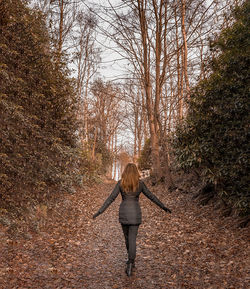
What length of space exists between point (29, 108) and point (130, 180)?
3.95 metres

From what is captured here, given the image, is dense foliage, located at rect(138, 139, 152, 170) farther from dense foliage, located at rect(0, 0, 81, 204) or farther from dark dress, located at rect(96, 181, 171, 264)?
dark dress, located at rect(96, 181, 171, 264)

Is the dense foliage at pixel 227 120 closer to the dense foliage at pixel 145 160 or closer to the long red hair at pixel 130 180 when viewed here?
the long red hair at pixel 130 180

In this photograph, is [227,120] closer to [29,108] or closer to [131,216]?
[131,216]

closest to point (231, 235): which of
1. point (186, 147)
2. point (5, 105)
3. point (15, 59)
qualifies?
point (186, 147)

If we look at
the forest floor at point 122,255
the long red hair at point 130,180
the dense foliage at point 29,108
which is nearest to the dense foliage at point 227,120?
the forest floor at point 122,255

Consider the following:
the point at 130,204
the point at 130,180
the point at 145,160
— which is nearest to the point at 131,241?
the point at 130,204

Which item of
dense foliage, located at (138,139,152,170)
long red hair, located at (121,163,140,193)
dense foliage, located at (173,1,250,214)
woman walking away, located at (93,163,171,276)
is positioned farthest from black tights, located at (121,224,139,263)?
dense foliage, located at (138,139,152,170)

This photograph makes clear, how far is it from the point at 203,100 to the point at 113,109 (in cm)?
2455

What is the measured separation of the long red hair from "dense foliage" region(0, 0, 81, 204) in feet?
8.85

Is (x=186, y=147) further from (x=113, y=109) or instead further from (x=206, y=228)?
(x=113, y=109)

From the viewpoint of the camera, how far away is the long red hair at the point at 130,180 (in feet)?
16.8

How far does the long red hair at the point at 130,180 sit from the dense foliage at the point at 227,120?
3.12 metres

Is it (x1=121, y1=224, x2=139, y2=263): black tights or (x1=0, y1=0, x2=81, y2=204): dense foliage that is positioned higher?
(x1=0, y1=0, x2=81, y2=204): dense foliage

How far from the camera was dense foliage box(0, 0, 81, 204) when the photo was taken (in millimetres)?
6148
